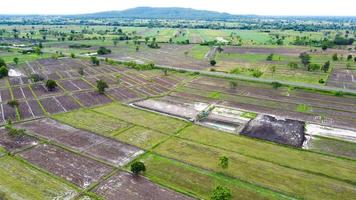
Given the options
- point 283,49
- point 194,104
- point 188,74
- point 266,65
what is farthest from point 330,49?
point 194,104

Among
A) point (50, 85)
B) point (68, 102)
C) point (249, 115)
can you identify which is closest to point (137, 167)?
point (249, 115)

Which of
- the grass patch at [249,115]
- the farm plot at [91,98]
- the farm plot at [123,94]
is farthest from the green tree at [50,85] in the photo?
the grass patch at [249,115]

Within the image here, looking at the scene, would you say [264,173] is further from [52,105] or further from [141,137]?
[52,105]

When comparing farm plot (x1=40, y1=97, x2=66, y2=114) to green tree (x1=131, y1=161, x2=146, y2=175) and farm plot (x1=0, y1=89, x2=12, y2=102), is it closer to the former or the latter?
farm plot (x1=0, y1=89, x2=12, y2=102)

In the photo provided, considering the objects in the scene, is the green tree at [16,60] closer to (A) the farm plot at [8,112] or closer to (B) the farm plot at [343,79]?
(A) the farm plot at [8,112]

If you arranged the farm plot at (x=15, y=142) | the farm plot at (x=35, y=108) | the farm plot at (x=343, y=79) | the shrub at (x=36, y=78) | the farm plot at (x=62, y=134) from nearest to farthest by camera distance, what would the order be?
the farm plot at (x=15, y=142) < the farm plot at (x=62, y=134) < the farm plot at (x=35, y=108) < the shrub at (x=36, y=78) < the farm plot at (x=343, y=79)

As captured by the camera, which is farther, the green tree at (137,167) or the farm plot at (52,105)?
the farm plot at (52,105)

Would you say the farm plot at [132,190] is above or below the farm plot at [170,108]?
below
